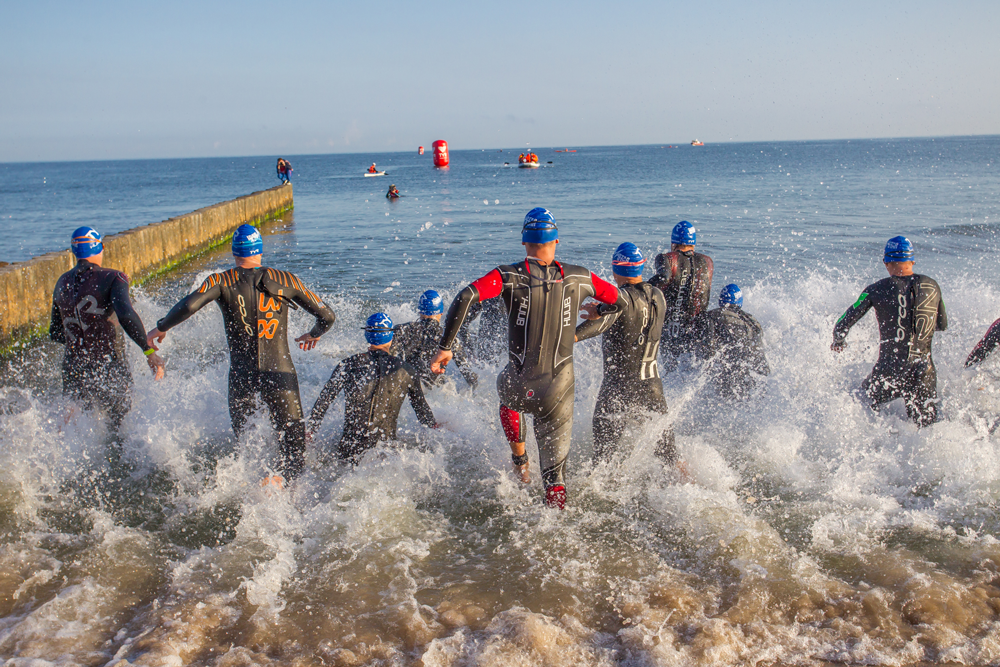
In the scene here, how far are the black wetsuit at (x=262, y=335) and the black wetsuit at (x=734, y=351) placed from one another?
3.93m

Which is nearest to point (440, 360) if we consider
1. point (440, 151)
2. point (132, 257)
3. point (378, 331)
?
point (378, 331)

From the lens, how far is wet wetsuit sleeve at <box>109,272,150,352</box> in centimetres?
517

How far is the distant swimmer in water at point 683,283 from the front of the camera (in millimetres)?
7012

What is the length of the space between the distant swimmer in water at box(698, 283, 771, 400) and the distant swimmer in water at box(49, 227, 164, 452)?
17.4ft

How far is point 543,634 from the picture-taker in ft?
11.8

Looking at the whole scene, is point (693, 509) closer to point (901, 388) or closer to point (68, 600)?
point (901, 388)

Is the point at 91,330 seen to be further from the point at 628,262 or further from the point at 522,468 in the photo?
the point at 628,262

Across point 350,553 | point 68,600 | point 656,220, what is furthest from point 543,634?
point 656,220

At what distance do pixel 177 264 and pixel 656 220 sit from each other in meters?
19.2

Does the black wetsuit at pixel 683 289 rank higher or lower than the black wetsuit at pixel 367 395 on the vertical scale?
higher

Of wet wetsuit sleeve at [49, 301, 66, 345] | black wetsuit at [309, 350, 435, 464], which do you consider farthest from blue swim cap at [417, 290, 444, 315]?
wet wetsuit sleeve at [49, 301, 66, 345]

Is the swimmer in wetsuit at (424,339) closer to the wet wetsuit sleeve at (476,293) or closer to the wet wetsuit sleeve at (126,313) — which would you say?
the wet wetsuit sleeve at (126,313)

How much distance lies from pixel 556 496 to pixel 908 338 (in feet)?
11.4

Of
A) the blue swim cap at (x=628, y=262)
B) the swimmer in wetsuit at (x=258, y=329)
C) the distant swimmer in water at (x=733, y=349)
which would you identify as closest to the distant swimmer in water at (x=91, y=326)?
the swimmer in wetsuit at (x=258, y=329)
